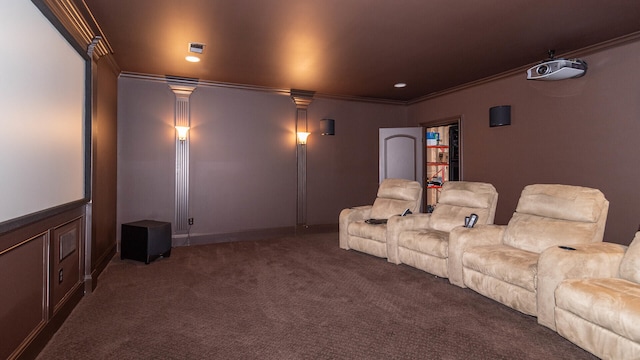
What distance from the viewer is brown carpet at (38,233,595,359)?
2.22 meters

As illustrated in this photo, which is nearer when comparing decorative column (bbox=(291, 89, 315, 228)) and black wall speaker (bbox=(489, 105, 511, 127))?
black wall speaker (bbox=(489, 105, 511, 127))

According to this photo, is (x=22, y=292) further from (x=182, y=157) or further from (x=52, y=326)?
(x=182, y=157)

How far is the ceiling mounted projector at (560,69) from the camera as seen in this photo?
3863 mm

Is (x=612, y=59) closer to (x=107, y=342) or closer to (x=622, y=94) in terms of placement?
(x=622, y=94)

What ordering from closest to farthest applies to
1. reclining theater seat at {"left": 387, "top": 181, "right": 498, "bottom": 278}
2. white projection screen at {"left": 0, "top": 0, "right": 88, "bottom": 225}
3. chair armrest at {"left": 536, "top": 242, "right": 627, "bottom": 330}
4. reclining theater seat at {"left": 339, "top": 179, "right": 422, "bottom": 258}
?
1. white projection screen at {"left": 0, "top": 0, "right": 88, "bottom": 225}
2. chair armrest at {"left": 536, "top": 242, "right": 627, "bottom": 330}
3. reclining theater seat at {"left": 387, "top": 181, "right": 498, "bottom": 278}
4. reclining theater seat at {"left": 339, "top": 179, "right": 422, "bottom": 258}

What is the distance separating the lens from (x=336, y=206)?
6711mm

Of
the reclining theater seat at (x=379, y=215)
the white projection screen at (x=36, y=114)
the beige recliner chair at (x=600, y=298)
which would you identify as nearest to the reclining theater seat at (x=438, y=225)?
the reclining theater seat at (x=379, y=215)

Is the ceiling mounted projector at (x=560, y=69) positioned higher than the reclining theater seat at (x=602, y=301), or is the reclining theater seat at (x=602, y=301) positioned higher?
the ceiling mounted projector at (x=560, y=69)

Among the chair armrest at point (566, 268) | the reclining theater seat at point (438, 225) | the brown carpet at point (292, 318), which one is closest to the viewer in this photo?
the brown carpet at point (292, 318)

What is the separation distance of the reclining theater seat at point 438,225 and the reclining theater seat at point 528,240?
26cm

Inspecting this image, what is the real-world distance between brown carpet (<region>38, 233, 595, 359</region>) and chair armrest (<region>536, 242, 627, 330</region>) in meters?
0.18

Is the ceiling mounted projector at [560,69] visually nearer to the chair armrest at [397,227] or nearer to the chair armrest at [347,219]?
the chair armrest at [397,227]

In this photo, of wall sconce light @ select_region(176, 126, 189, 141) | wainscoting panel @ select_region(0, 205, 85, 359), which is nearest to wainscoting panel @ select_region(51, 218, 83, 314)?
wainscoting panel @ select_region(0, 205, 85, 359)

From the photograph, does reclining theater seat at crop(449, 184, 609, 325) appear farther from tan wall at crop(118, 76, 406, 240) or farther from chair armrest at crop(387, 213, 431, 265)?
tan wall at crop(118, 76, 406, 240)
